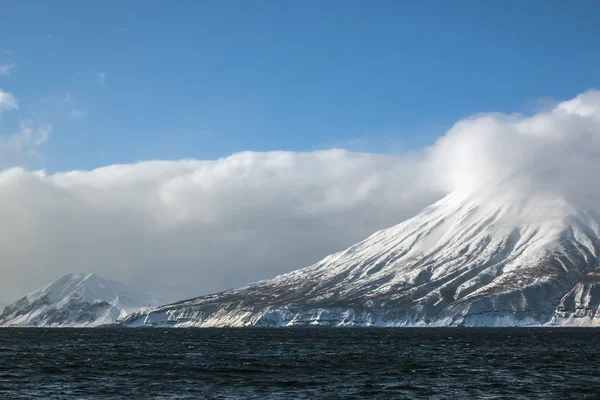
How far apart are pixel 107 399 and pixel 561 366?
67.8 m

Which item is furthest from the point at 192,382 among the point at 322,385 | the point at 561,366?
the point at 561,366

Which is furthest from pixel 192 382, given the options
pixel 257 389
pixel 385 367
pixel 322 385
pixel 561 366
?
pixel 561 366

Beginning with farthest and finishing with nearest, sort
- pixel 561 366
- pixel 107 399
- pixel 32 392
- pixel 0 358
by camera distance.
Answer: pixel 0 358 → pixel 561 366 → pixel 32 392 → pixel 107 399

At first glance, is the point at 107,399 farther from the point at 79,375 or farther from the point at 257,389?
the point at 79,375

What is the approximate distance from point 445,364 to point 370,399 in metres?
43.3

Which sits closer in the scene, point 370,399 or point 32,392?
point 370,399

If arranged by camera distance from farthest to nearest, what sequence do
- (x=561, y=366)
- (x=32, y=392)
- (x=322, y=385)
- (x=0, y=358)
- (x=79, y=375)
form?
(x=0, y=358) → (x=561, y=366) → (x=79, y=375) → (x=322, y=385) → (x=32, y=392)

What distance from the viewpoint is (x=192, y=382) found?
284 ft

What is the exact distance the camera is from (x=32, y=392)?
7700 centimetres

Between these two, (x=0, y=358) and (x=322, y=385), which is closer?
(x=322, y=385)

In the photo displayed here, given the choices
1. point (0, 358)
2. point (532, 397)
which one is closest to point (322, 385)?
point (532, 397)

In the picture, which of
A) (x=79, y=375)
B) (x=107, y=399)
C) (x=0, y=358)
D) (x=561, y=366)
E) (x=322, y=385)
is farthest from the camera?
(x=0, y=358)

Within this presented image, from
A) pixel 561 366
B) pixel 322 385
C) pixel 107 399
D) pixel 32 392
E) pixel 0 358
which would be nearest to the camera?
pixel 107 399

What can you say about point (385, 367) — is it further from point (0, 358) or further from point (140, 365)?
point (0, 358)
